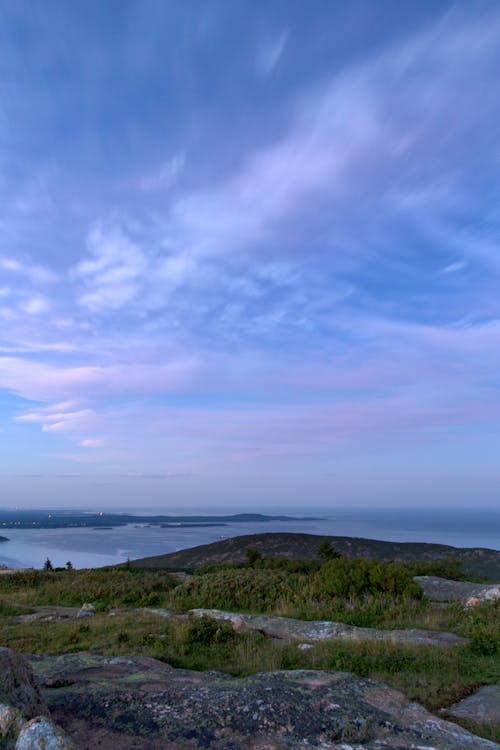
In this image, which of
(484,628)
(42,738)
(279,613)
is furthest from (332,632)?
(42,738)

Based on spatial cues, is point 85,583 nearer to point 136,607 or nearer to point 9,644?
point 136,607

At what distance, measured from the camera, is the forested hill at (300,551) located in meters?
34.6

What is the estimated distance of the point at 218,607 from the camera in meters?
14.7

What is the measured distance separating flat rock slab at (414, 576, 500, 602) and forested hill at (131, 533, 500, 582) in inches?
621

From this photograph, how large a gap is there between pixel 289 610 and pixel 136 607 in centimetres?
511

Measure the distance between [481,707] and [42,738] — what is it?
16.1 ft

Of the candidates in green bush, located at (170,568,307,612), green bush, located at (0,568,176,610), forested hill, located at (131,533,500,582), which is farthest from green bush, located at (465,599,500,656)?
forested hill, located at (131,533,500,582)

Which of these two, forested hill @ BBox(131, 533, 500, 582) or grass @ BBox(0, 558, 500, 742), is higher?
grass @ BBox(0, 558, 500, 742)

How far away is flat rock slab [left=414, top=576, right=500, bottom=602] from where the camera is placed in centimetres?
1522

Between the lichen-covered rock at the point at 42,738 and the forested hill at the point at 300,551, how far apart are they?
32114 millimetres

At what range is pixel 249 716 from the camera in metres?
4.27

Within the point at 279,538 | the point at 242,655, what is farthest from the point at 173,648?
the point at 279,538

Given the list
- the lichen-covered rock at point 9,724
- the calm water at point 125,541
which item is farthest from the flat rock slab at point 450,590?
the calm water at point 125,541

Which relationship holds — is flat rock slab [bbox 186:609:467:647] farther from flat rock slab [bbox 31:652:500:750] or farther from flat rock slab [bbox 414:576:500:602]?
flat rock slab [bbox 414:576:500:602]
